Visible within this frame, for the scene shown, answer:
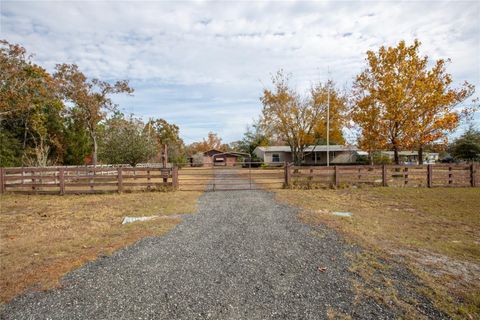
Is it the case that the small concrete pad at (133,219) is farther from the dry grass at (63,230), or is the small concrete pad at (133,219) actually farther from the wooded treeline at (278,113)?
the wooded treeline at (278,113)

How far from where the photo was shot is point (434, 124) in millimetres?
18156

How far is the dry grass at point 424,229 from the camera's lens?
11.9 ft

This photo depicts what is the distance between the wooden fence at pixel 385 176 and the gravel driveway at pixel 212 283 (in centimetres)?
814

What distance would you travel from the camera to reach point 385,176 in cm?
1412

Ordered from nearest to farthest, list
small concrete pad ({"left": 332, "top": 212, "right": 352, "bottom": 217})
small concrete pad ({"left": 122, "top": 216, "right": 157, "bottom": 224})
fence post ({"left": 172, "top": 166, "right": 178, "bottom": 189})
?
small concrete pad ({"left": 122, "top": 216, "right": 157, "bottom": 224}), small concrete pad ({"left": 332, "top": 212, "right": 352, "bottom": 217}), fence post ({"left": 172, "top": 166, "right": 178, "bottom": 189})

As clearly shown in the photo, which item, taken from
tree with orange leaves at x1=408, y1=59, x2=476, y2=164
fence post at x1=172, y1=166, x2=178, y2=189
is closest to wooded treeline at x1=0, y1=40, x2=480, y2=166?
tree with orange leaves at x1=408, y1=59, x2=476, y2=164

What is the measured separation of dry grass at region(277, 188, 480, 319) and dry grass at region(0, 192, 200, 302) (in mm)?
4315

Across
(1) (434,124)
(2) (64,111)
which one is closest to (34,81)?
(2) (64,111)

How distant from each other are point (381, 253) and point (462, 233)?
108 inches

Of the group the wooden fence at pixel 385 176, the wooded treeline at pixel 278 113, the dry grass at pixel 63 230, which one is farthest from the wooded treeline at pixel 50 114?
the wooden fence at pixel 385 176

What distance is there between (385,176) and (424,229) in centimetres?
821

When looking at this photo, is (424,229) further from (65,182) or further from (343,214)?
(65,182)

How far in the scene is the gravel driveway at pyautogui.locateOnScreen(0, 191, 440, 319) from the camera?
3098mm

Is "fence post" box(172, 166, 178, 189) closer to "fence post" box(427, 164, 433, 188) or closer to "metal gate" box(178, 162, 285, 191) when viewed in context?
"metal gate" box(178, 162, 285, 191)
